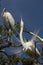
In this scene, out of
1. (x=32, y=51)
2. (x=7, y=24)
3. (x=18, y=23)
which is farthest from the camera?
(x=7, y=24)

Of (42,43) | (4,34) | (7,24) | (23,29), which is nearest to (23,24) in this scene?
(23,29)

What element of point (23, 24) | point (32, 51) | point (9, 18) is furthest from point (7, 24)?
point (32, 51)

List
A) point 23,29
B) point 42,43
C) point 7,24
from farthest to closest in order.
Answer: point 7,24, point 23,29, point 42,43

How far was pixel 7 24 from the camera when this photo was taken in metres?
5.98

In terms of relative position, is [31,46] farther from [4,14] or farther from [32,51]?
[4,14]

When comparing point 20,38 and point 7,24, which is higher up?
point 7,24

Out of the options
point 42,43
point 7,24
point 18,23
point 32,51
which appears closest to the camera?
→ point 42,43

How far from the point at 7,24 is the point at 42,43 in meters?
2.19

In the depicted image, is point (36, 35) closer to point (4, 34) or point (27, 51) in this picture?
point (27, 51)

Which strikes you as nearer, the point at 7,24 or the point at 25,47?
the point at 25,47

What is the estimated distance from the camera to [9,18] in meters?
6.18

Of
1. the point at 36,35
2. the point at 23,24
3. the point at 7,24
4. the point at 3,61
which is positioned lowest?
the point at 3,61

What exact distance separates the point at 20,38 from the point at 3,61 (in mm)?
617

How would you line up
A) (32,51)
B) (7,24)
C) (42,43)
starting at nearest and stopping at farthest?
(42,43), (32,51), (7,24)
